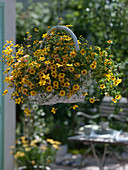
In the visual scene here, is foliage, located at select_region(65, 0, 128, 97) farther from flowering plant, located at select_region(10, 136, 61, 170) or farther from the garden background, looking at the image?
flowering plant, located at select_region(10, 136, 61, 170)

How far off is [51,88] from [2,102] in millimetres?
1665

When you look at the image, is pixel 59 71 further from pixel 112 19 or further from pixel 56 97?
pixel 112 19

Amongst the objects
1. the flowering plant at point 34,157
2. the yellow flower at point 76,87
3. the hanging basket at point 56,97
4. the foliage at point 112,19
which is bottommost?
the flowering plant at point 34,157

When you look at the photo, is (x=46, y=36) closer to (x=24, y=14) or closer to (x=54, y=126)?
(x=54, y=126)

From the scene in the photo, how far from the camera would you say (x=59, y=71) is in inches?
50.8

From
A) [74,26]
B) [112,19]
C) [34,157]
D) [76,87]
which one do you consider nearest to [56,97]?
[76,87]

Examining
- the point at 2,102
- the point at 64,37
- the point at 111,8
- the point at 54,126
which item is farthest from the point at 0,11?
the point at 54,126

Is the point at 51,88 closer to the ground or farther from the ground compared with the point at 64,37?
closer to the ground

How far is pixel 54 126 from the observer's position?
15.0 feet

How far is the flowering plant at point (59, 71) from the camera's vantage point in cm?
126

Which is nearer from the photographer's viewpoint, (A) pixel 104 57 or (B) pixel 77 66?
(B) pixel 77 66

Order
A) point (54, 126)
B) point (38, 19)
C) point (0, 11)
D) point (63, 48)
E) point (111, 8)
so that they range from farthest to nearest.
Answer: point (38, 19), point (54, 126), point (111, 8), point (0, 11), point (63, 48)


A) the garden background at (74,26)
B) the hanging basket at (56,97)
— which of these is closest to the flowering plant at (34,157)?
the garden background at (74,26)

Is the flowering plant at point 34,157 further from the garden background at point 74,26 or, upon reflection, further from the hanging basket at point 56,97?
the hanging basket at point 56,97
